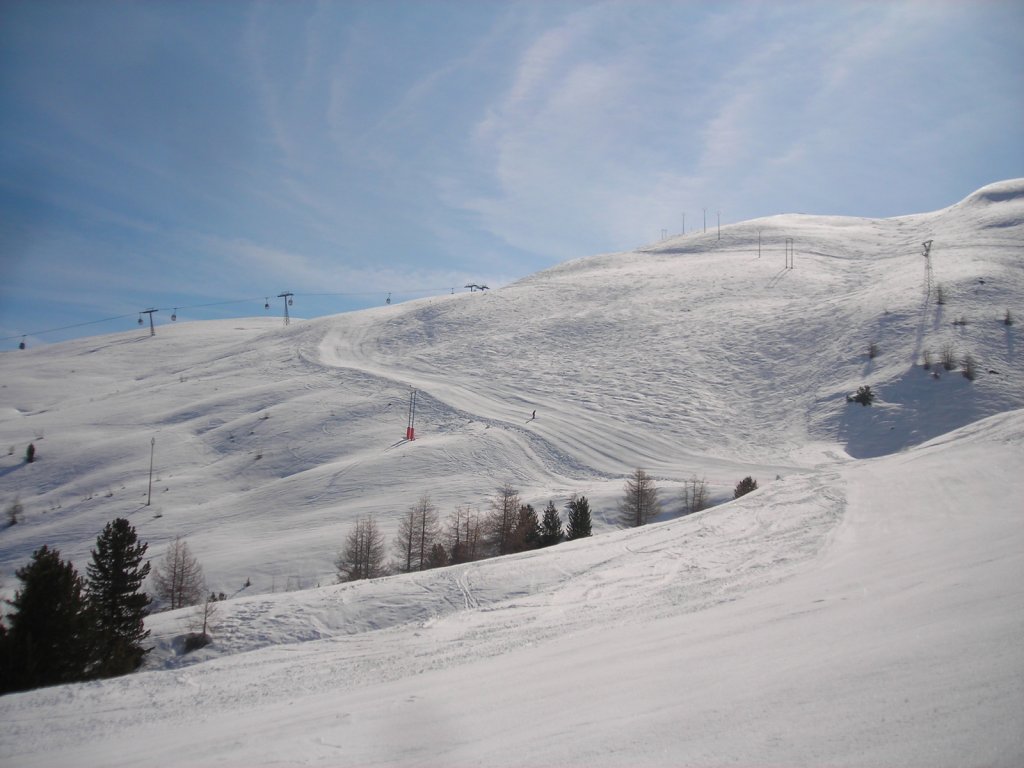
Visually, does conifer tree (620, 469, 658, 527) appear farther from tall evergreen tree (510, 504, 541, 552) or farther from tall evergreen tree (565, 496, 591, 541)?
tall evergreen tree (510, 504, 541, 552)

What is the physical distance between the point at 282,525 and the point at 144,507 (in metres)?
11.3

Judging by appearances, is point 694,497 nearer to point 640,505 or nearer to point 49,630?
point 640,505

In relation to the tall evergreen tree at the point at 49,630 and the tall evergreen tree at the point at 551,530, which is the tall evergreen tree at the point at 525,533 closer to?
the tall evergreen tree at the point at 551,530

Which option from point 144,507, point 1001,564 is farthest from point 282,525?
point 1001,564

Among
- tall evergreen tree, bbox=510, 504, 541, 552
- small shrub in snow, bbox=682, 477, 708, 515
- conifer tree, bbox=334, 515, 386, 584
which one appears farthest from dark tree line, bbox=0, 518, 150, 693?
small shrub in snow, bbox=682, 477, 708, 515

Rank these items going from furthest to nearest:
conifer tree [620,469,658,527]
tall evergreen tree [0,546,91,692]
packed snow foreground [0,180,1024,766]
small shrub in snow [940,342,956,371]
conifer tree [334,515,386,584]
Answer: small shrub in snow [940,342,956,371] < conifer tree [620,469,658,527] < conifer tree [334,515,386,584] < tall evergreen tree [0,546,91,692] < packed snow foreground [0,180,1024,766]

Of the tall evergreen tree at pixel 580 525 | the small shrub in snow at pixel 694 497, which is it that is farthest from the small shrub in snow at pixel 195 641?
the small shrub in snow at pixel 694 497

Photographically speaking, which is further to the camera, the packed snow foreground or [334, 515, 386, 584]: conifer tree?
[334, 515, 386, 584]: conifer tree

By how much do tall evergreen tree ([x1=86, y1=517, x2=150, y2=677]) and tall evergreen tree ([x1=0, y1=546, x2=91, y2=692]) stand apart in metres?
0.43

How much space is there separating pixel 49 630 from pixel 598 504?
→ 25.9 m

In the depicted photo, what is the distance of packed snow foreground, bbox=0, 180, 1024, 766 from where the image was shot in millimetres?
6914

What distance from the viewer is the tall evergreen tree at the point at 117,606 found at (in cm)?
1262

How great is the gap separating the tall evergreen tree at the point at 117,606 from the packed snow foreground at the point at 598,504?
779mm

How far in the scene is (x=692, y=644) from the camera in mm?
8711
